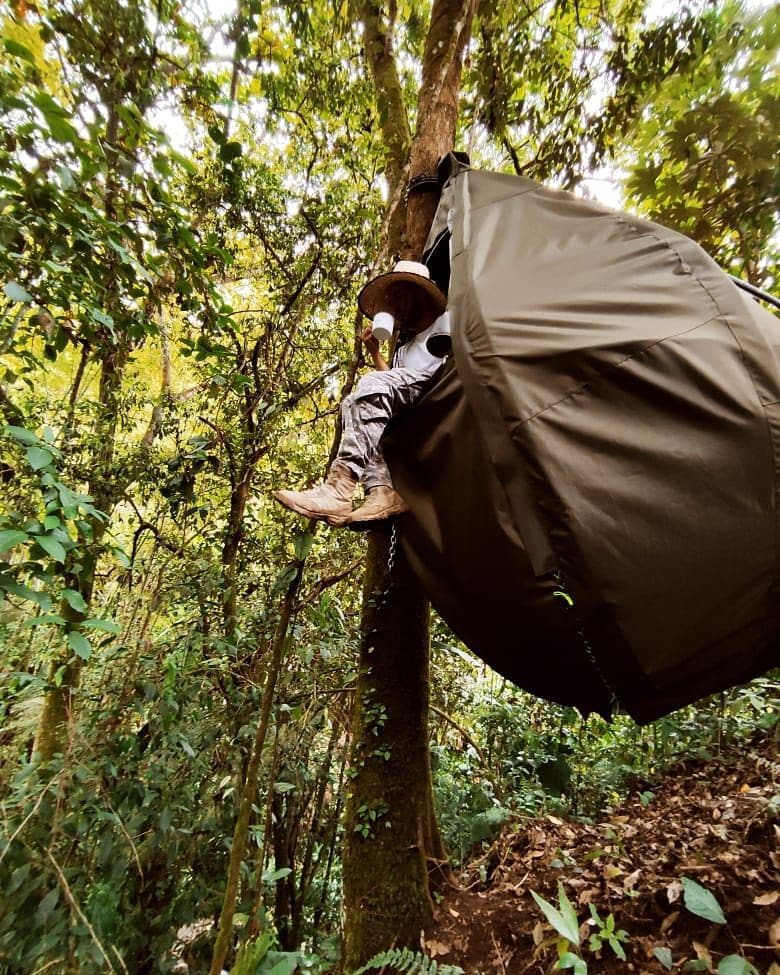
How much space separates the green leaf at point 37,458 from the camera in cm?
138

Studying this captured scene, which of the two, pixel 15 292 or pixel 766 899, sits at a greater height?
pixel 15 292

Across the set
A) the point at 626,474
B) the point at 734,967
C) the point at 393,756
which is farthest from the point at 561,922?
the point at 626,474

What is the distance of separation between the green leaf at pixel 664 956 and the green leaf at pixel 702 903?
0.13 m

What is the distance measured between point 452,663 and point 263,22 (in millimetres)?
4459

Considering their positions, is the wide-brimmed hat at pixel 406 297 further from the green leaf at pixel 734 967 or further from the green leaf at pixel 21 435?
the green leaf at pixel 734 967

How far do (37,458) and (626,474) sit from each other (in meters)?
1.49

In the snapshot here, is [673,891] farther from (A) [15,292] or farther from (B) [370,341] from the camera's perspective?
(A) [15,292]

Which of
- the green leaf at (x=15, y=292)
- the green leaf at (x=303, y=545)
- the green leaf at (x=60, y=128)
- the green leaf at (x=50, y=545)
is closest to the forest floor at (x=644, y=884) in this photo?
the green leaf at (x=303, y=545)

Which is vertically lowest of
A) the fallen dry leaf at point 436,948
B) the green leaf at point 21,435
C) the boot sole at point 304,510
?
the fallen dry leaf at point 436,948

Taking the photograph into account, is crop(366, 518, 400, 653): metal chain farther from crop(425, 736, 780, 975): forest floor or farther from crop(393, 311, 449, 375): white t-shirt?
crop(425, 736, 780, 975): forest floor

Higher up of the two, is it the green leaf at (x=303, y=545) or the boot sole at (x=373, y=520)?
the boot sole at (x=373, y=520)

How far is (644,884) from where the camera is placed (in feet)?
5.80

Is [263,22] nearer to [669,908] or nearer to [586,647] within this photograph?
[586,647]

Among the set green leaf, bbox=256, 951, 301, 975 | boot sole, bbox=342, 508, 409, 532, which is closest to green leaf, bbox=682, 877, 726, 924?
green leaf, bbox=256, 951, 301, 975
